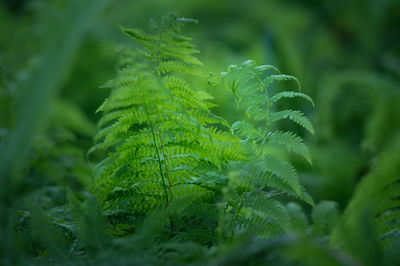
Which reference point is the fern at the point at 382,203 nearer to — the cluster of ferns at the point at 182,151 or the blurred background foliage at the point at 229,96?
the blurred background foliage at the point at 229,96

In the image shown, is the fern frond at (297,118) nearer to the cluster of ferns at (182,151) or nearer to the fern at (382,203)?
the cluster of ferns at (182,151)

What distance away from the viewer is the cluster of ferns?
75 centimetres

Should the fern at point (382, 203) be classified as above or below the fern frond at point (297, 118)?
below

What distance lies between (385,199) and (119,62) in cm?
84

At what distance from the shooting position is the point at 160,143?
852mm

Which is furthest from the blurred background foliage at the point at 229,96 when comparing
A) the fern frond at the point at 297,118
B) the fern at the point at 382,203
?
the fern frond at the point at 297,118

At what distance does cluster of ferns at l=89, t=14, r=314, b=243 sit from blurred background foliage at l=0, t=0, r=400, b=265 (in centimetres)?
9

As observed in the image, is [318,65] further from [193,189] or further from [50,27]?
[50,27]

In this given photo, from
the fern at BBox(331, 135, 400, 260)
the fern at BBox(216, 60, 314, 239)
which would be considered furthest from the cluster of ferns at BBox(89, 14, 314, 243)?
the fern at BBox(331, 135, 400, 260)

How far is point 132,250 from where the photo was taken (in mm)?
624

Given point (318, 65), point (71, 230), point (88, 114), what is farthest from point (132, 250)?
point (318, 65)

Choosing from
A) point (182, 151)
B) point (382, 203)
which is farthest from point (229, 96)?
point (182, 151)

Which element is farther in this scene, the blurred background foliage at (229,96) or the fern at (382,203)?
the fern at (382,203)

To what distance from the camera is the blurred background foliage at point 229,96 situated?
0.49 meters
